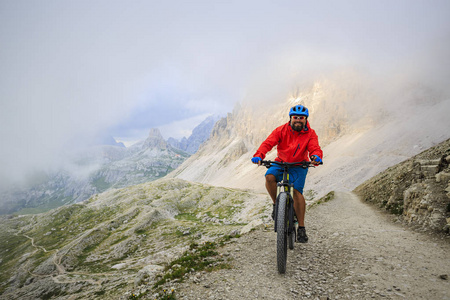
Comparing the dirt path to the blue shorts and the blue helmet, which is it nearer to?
the blue shorts

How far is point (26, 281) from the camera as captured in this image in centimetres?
7562

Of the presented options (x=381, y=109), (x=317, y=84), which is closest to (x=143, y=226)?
(x=381, y=109)

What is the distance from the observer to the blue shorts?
736 centimetres

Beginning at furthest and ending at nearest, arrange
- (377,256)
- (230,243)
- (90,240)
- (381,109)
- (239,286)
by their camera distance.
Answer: (381,109) < (90,240) < (230,243) < (377,256) < (239,286)

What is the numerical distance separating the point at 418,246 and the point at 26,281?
373 ft

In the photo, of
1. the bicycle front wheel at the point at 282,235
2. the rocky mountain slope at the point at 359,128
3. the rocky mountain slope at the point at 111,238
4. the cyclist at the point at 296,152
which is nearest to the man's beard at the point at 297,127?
the cyclist at the point at 296,152

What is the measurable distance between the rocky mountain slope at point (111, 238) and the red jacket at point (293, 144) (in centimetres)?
3532

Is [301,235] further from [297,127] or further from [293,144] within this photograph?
[297,127]

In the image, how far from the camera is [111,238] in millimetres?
84062

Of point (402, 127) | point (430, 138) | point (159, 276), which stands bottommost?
point (159, 276)

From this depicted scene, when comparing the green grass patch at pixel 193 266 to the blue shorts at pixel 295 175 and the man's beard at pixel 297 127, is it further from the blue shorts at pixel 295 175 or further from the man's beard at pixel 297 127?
the man's beard at pixel 297 127

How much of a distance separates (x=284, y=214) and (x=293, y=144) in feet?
8.60

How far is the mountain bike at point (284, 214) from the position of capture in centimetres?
636

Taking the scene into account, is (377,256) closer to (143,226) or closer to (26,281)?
(143,226)
